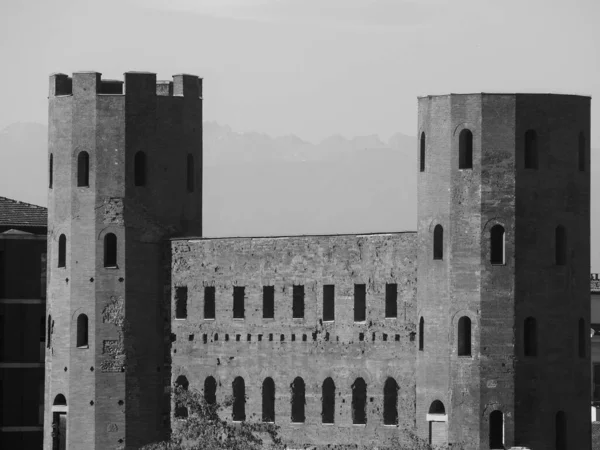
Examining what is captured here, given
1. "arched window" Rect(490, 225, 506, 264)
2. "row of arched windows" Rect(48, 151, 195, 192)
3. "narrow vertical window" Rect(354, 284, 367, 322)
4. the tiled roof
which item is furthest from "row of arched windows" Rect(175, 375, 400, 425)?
the tiled roof

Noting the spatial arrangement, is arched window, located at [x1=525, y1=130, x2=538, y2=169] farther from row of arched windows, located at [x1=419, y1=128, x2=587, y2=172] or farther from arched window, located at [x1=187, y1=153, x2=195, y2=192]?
arched window, located at [x1=187, y1=153, x2=195, y2=192]

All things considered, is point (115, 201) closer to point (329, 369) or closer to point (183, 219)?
point (183, 219)

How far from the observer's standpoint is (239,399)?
7444 centimetres

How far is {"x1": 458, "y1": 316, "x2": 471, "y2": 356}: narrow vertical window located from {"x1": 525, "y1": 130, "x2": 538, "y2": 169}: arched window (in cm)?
535

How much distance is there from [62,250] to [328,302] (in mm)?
10918

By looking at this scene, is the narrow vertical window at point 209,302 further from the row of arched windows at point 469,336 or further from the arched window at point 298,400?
the row of arched windows at point 469,336

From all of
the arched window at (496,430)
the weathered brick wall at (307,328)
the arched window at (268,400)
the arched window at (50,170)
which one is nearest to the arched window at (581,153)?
the weathered brick wall at (307,328)

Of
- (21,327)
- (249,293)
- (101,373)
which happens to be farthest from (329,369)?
(21,327)

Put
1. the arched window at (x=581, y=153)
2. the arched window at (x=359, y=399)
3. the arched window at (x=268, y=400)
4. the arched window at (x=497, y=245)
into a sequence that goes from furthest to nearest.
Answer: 1. the arched window at (x=268, y=400)
2. the arched window at (x=359, y=399)
3. the arched window at (x=581, y=153)
4. the arched window at (x=497, y=245)

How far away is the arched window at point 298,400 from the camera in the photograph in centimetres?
7256

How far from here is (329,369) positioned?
71.8 m

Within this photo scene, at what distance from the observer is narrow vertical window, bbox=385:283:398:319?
7025cm

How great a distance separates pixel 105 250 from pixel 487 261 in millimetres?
15525

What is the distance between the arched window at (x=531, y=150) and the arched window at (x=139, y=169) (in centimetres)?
1550
